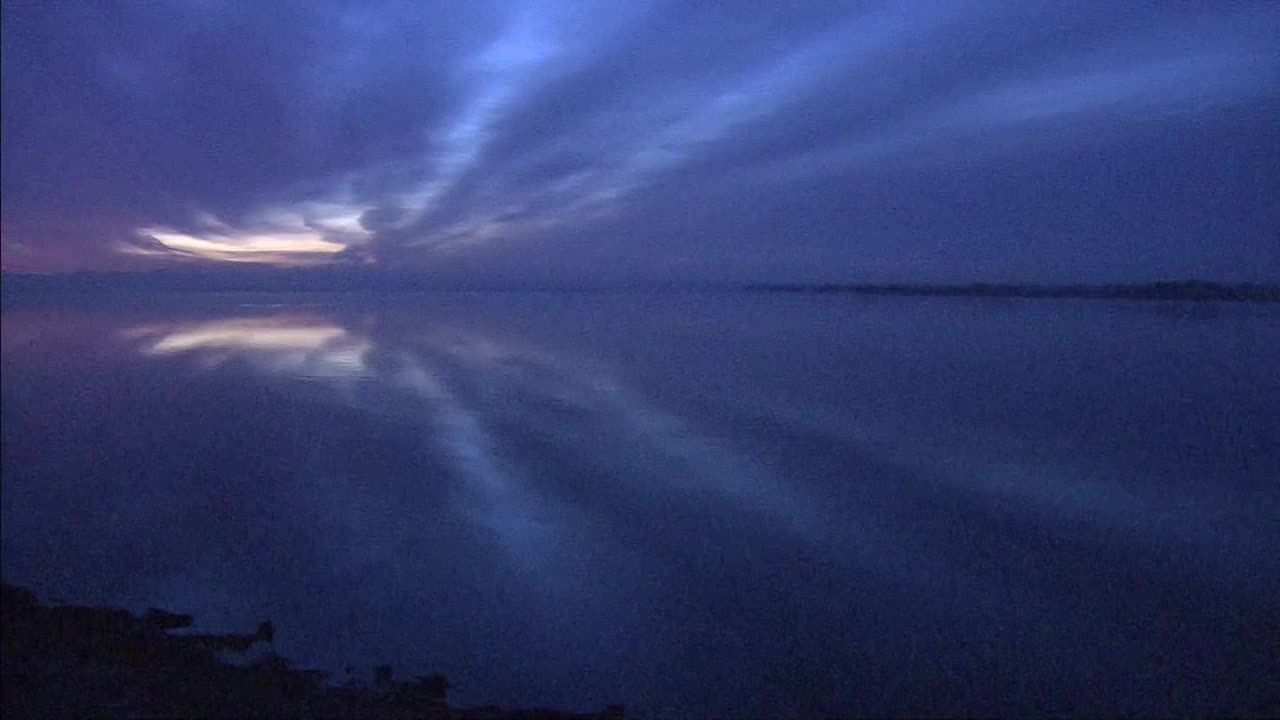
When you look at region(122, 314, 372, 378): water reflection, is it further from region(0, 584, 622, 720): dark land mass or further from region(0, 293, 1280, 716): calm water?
region(0, 584, 622, 720): dark land mass

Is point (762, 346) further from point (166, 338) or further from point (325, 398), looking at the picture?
point (166, 338)

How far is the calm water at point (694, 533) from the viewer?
618 cm

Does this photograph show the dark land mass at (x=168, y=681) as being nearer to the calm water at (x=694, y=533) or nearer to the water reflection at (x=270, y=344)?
the calm water at (x=694, y=533)

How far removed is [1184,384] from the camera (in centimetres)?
2094

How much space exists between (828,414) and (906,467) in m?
4.19

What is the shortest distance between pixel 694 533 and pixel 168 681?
17.6 ft

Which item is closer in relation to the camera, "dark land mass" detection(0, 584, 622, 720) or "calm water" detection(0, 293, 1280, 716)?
"dark land mass" detection(0, 584, 622, 720)

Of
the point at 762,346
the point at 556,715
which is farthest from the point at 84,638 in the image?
the point at 762,346

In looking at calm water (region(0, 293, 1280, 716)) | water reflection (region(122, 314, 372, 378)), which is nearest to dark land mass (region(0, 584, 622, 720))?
calm water (region(0, 293, 1280, 716))

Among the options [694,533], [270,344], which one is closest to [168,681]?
[694,533]

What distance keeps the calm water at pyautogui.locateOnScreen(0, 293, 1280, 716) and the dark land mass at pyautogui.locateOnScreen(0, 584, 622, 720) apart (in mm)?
418

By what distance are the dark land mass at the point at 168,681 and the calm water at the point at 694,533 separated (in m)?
0.42

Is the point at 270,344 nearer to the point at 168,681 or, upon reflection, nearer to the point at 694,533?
the point at 694,533

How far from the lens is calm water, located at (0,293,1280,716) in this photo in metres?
6.18
